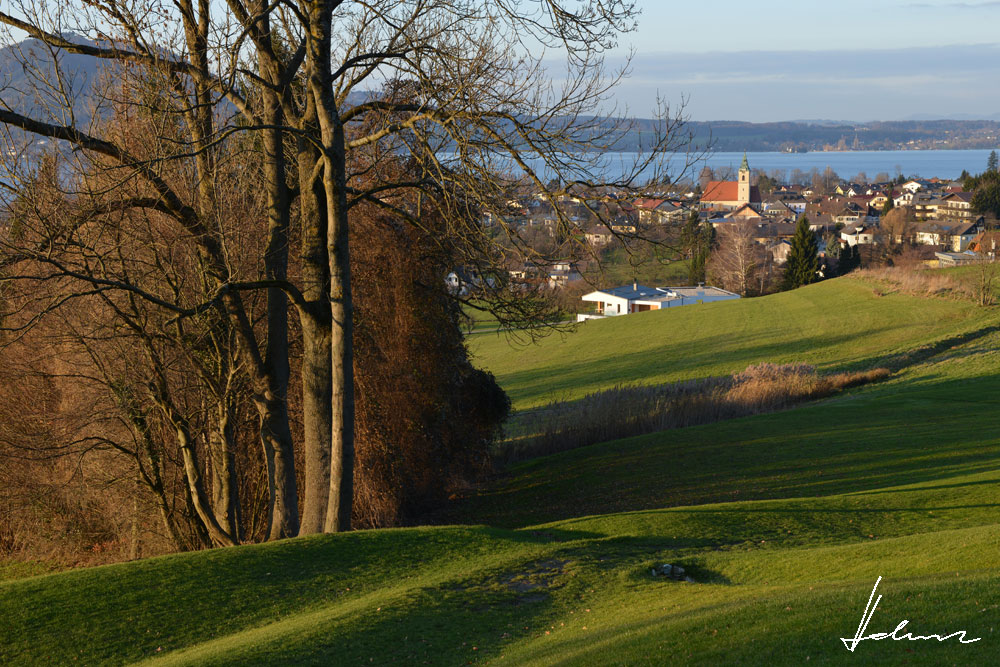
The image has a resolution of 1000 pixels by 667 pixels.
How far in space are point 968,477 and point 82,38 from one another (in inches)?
659

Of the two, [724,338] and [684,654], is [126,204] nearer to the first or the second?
[684,654]

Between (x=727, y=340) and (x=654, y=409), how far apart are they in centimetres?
2856

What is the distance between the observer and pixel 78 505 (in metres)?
17.7

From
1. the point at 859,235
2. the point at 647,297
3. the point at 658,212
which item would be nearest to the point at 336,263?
the point at 658,212

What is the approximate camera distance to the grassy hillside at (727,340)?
4594 centimetres

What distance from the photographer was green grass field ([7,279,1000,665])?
22.9ft

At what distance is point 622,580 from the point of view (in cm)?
1087

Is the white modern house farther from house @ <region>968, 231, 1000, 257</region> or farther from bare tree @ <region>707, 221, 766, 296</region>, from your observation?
house @ <region>968, 231, 1000, 257</region>

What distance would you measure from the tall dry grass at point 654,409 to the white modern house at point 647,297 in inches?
2141

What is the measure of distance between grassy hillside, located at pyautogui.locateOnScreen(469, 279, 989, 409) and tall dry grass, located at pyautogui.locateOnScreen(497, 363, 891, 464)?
9605mm

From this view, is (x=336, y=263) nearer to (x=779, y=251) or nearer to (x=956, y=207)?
(x=779, y=251)

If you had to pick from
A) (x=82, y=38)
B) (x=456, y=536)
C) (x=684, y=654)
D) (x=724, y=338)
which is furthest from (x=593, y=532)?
(x=724, y=338)
